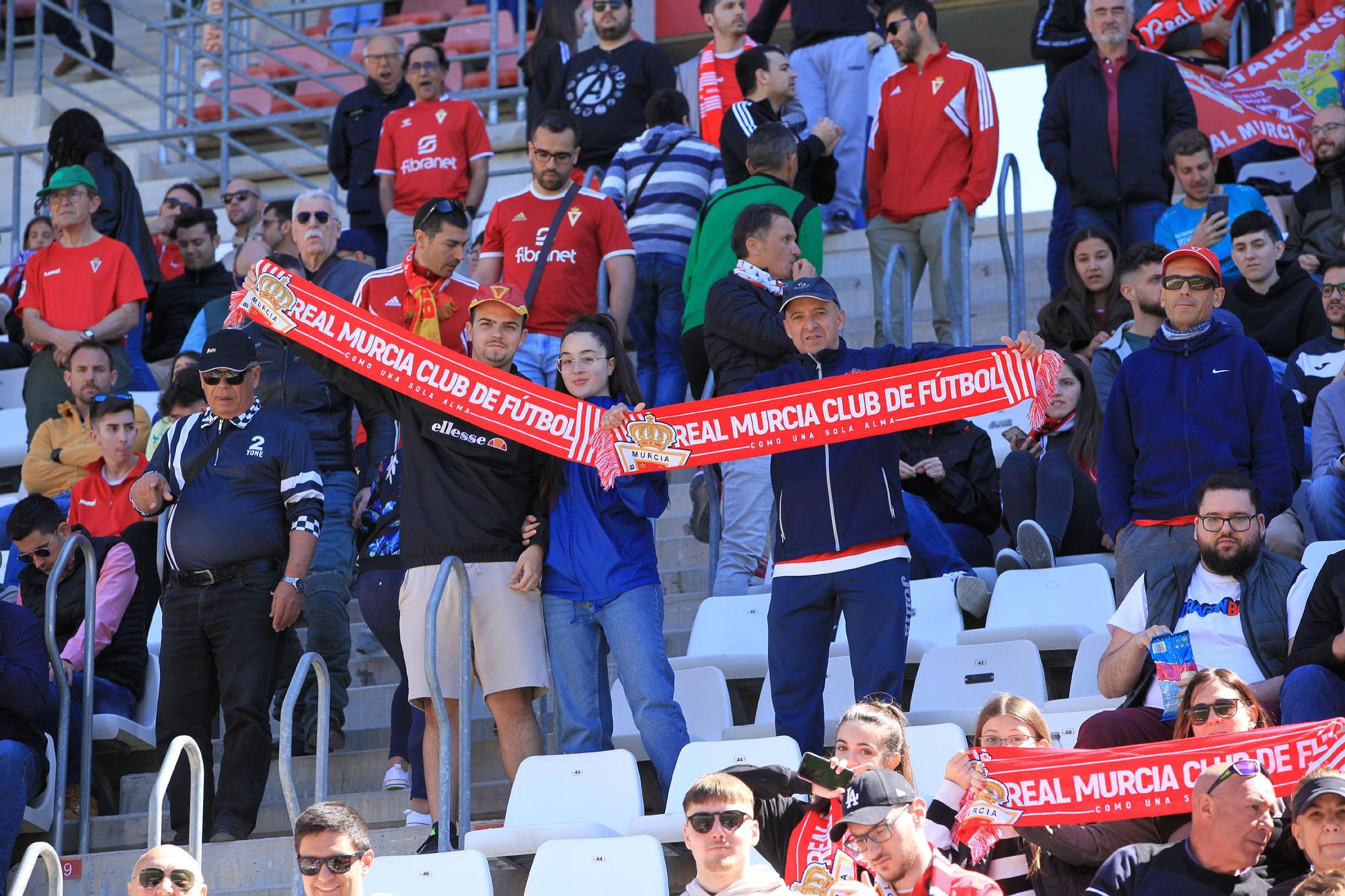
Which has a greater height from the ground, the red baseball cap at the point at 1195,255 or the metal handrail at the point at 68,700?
the red baseball cap at the point at 1195,255

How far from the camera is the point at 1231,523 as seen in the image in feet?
21.4

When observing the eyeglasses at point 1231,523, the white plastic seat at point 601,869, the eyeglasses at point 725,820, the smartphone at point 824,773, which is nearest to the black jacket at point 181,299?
the white plastic seat at point 601,869

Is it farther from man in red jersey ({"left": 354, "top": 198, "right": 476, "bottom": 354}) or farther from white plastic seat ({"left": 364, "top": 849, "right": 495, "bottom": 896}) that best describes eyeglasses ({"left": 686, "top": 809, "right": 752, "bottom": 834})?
man in red jersey ({"left": 354, "top": 198, "right": 476, "bottom": 354})

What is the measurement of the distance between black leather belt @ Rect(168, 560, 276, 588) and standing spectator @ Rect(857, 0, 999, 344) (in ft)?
12.7

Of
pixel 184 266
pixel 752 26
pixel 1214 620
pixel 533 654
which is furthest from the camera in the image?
pixel 752 26

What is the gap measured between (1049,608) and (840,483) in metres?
1.24

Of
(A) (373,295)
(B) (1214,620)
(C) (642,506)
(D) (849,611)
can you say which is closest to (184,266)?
(A) (373,295)

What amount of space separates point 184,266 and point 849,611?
240 inches

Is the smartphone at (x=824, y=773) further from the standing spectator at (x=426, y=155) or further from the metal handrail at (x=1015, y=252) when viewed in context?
the standing spectator at (x=426, y=155)

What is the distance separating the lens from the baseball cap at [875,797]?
509cm

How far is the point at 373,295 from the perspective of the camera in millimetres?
8297

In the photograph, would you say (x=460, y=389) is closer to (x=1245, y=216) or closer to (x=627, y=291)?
(x=627, y=291)

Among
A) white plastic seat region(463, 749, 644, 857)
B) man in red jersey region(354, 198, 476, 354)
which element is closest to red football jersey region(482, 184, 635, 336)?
man in red jersey region(354, 198, 476, 354)

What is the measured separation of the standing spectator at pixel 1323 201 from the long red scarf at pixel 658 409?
3911mm
